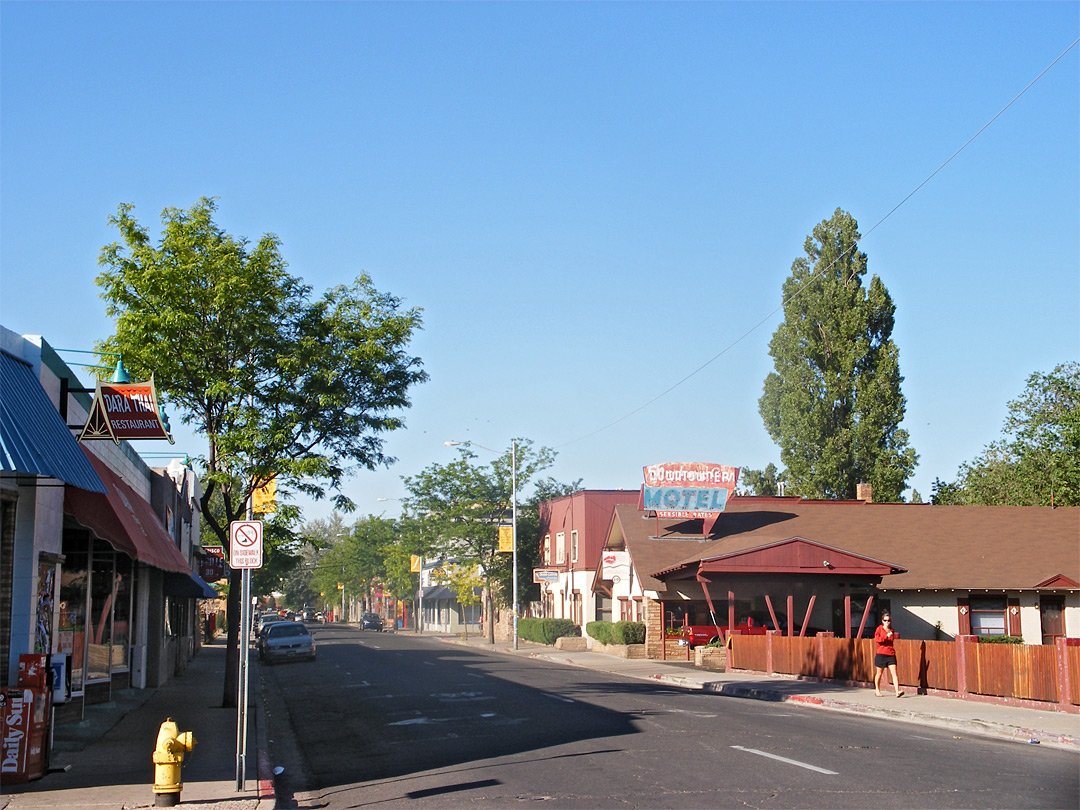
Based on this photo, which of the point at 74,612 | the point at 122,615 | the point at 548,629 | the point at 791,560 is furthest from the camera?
the point at 548,629

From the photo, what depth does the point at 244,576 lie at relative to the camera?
12.0 metres

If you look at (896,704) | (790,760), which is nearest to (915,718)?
(896,704)

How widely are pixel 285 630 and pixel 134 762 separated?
27.9m

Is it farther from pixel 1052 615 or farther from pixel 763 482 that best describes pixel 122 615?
pixel 763 482

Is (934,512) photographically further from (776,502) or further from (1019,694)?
(1019,694)

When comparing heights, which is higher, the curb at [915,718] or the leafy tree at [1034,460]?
the leafy tree at [1034,460]

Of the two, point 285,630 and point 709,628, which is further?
point 285,630

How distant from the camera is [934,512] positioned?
4212 cm

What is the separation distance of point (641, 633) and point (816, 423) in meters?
18.6

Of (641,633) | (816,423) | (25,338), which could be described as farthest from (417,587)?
(25,338)

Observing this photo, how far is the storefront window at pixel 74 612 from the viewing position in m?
17.8

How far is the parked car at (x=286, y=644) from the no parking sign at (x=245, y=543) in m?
29.1

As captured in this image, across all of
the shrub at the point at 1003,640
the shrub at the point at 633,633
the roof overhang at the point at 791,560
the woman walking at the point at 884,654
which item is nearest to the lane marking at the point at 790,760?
the woman walking at the point at 884,654

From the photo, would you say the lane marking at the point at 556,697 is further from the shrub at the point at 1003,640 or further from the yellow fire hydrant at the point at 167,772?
the shrub at the point at 1003,640
